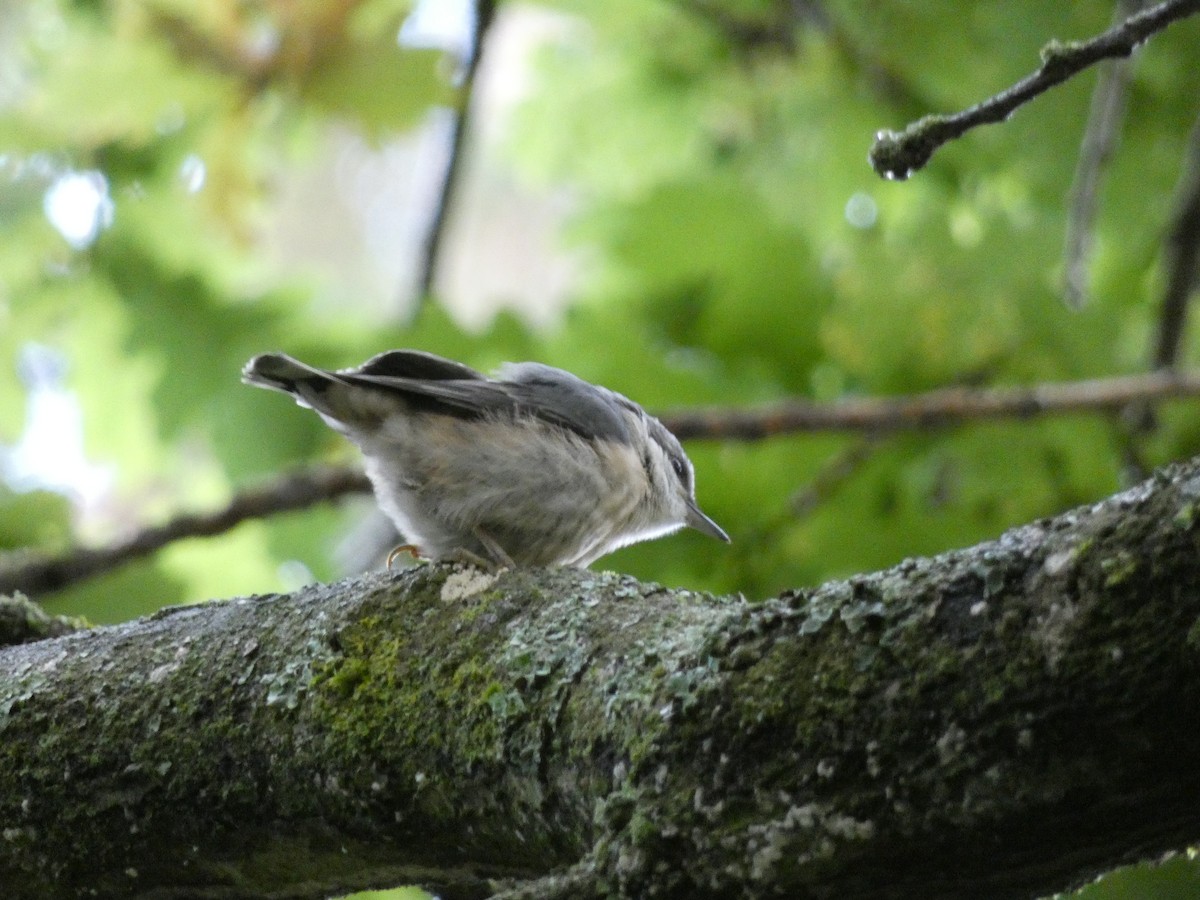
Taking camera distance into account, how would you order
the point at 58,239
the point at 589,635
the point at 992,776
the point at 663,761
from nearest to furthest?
1. the point at 992,776
2. the point at 663,761
3. the point at 589,635
4. the point at 58,239

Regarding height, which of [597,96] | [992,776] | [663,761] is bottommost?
[992,776]

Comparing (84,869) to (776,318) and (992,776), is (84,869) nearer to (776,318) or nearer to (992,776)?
(992,776)

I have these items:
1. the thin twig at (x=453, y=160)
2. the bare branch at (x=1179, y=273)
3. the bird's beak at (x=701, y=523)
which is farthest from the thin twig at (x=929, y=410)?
the thin twig at (x=453, y=160)

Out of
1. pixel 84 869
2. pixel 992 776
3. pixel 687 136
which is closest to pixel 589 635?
pixel 992 776

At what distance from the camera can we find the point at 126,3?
424 centimetres

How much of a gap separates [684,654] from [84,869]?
91 cm

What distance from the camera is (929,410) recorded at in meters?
3.86

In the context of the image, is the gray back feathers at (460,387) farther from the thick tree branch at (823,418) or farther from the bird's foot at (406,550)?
the thick tree branch at (823,418)

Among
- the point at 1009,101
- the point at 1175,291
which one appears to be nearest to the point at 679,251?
the point at 1175,291

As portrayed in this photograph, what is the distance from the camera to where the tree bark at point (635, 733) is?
1136 millimetres

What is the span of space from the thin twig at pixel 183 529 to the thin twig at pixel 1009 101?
2.50m

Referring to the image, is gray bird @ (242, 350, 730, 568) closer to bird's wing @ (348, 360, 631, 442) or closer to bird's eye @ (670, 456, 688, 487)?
bird's wing @ (348, 360, 631, 442)

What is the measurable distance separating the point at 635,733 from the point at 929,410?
107 inches

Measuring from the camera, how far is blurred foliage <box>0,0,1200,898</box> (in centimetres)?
411
